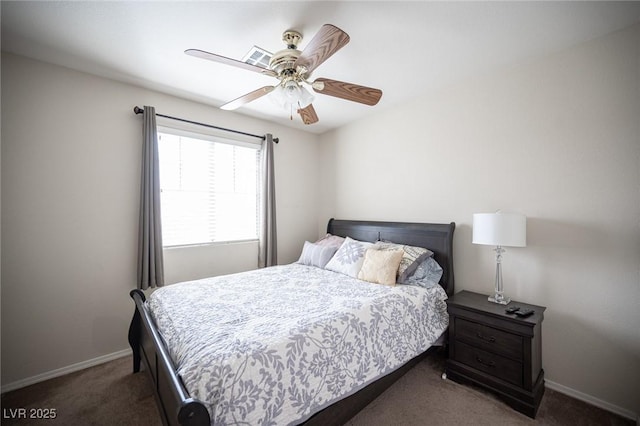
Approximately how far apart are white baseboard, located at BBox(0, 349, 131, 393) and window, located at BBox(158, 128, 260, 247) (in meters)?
1.15

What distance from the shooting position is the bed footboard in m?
0.98

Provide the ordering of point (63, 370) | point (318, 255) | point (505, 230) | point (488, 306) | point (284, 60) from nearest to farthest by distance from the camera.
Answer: point (284, 60) → point (505, 230) → point (488, 306) → point (63, 370) → point (318, 255)

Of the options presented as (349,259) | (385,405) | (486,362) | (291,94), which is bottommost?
(385,405)

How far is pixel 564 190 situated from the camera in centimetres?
204

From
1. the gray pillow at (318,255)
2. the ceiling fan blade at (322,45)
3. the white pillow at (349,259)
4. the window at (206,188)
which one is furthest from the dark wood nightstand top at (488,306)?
the window at (206,188)

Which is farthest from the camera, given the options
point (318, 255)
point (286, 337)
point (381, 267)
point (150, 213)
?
point (318, 255)

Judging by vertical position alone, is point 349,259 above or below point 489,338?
above

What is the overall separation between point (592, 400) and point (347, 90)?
115 inches

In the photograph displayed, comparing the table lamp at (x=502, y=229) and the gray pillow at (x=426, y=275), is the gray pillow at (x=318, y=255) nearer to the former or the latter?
the gray pillow at (x=426, y=275)

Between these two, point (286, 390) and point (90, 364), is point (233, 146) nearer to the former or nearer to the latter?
point (90, 364)

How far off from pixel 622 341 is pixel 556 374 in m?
0.52

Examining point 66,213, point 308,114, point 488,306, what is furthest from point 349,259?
point 66,213

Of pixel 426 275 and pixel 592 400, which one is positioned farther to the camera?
pixel 426 275

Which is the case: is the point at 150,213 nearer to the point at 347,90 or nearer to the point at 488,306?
the point at 347,90
